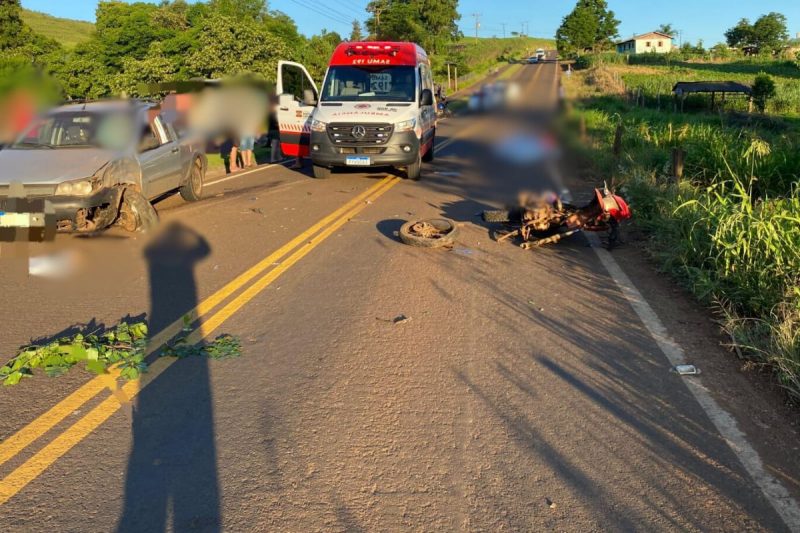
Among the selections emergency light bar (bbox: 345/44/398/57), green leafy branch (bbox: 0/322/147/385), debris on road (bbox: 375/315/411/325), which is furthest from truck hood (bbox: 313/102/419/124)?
green leafy branch (bbox: 0/322/147/385)

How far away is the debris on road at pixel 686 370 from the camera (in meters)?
4.34

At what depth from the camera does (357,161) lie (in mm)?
12289

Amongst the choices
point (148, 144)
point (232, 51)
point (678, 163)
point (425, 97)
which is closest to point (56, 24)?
point (232, 51)

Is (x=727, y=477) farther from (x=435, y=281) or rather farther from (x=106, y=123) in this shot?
(x=106, y=123)

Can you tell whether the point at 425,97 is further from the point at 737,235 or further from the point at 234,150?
the point at 737,235

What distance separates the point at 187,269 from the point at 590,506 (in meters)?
5.09

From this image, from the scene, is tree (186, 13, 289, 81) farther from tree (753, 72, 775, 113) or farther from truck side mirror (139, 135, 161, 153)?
tree (753, 72, 775, 113)

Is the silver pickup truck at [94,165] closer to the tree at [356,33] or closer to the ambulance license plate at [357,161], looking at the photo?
the ambulance license plate at [357,161]

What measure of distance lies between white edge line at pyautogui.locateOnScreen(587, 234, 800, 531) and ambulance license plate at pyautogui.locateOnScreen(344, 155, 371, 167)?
704cm

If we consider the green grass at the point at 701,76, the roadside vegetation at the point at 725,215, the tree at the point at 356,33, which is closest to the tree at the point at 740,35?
the green grass at the point at 701,76

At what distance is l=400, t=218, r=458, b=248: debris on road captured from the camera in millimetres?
7648

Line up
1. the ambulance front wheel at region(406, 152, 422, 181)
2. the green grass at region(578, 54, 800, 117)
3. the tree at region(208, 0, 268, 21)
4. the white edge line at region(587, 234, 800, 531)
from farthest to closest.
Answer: the tree at region(208, 0, 268, 21), the green grass at region(578, 54, 800, 117), the ambulance front wheel at region(406, 152, 422, 181), the white edge line at region(587, 234, 800, 531)

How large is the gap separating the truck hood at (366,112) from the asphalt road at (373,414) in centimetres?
586

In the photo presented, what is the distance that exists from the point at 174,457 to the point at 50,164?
233 inches
